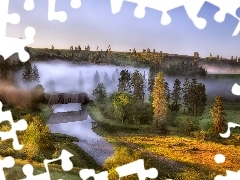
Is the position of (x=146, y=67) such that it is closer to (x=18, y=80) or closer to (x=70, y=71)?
(x=70, y=71)

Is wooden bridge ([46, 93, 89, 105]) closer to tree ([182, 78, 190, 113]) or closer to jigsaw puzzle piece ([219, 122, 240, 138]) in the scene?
tree ([182, 78, 190, 113])

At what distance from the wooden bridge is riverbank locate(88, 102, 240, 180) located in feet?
0.81

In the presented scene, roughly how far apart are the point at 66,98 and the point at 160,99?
1758 mm

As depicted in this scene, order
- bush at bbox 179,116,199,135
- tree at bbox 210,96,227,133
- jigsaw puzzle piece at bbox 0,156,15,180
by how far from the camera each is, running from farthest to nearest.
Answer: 1. bush at bbox 179,116,199,135
2. tree at bbox 210,96,227,133
3. jigsaw puzzle piece at bbox 0,156,15,180

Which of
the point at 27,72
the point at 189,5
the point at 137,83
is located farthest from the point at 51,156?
the point at 189,5

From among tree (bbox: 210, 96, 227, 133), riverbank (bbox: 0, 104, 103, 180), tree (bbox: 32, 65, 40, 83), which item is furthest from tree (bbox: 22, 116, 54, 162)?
tree (bbox: 210, 96, 227, 133)

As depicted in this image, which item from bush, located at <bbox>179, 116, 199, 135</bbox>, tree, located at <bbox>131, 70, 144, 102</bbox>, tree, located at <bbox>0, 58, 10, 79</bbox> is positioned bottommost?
bush, located at <bbox>179, 116, 199, 135</bbox>

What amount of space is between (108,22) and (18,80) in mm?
2005

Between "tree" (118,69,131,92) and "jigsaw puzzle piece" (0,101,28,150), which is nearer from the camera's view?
"jigsaw puzzle piece" (0,101,28,150)

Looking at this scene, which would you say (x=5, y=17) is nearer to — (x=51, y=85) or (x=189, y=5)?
(x=51, y=85)

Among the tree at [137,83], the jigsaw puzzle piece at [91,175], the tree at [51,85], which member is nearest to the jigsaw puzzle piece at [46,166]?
the jigsaw puzzle piece at [91,175]

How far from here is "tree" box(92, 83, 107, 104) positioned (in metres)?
9.02

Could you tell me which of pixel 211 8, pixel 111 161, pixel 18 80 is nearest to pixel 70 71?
pixel 18 80

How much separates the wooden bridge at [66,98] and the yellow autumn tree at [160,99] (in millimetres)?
1276
